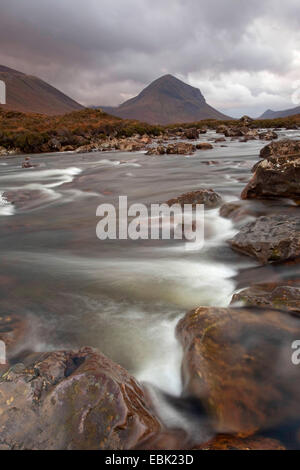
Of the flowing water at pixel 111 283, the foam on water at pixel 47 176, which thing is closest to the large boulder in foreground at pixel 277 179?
the flowing water at pixel 111 283

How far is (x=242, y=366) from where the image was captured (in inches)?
78.7

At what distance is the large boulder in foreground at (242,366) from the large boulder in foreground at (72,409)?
422 millimetres

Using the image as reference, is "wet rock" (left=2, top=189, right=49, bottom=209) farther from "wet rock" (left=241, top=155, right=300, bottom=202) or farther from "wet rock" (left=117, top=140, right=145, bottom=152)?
"wet rock" (left=117, top=140, right=145, bottom=152)

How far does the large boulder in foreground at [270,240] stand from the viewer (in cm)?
366

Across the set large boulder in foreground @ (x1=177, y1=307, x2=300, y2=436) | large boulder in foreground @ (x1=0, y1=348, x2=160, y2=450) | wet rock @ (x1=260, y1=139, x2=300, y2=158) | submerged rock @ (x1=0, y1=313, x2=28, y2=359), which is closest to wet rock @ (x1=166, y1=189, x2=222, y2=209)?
wet rock @ (x1=260, y1=139, x2=300, y2=158)

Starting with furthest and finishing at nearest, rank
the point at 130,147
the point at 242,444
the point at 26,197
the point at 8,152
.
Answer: the point at 8,152 → the point at 130,147 → the point at 26,197 → the point at 242,444

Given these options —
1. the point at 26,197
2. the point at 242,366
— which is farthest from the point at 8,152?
the point at 242,366

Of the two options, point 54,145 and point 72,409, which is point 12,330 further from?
point 54,145

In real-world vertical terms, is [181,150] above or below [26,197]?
above

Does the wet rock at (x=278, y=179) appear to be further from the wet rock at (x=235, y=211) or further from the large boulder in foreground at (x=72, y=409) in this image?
the large boulder in foreground at (x=72, y=409)

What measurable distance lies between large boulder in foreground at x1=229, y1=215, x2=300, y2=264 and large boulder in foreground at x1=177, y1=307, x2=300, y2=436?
1.42 meters

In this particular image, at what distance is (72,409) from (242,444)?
942mm

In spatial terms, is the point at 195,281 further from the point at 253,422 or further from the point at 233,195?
the point at 233,195
